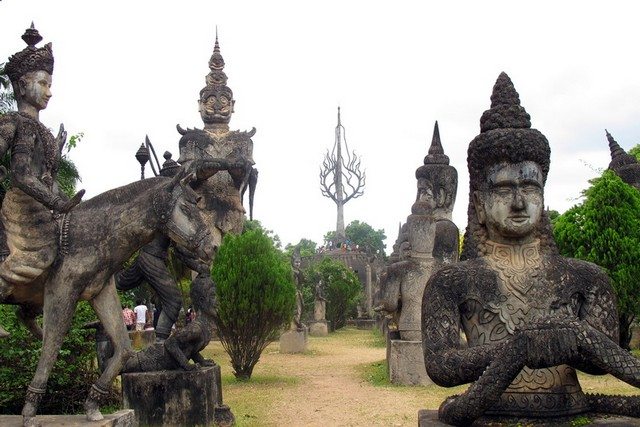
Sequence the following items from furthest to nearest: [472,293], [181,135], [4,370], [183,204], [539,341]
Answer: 1. [181,135]
2. [4,370]
3. [183,204]
4. [472,293]
5. [539,341]

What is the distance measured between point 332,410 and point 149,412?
10.3 ft

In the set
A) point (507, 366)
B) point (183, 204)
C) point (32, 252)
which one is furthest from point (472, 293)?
point (32, 252)

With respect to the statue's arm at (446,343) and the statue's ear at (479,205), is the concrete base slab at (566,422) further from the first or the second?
the statue's ear at (479,205)

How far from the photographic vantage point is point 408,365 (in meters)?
11.7

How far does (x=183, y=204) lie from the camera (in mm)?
5215

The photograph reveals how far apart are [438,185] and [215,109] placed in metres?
8.73

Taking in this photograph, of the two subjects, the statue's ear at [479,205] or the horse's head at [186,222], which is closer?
the statue's ear at [479,205]

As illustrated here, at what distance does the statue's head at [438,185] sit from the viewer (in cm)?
1322

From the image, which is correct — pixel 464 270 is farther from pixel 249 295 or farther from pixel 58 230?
pixel 249 295

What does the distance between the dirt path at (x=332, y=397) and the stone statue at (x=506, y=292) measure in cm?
523

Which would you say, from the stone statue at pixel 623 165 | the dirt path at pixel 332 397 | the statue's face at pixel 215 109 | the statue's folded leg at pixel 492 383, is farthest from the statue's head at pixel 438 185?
the statue's folded leg at pixel 492 383

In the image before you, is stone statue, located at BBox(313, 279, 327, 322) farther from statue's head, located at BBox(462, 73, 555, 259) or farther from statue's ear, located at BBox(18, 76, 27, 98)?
statue's head, located at BBox(462, 73, 555, 259)

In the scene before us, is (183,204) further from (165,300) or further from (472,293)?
(165,300)

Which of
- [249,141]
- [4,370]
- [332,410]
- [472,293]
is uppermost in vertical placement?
[249,141]
